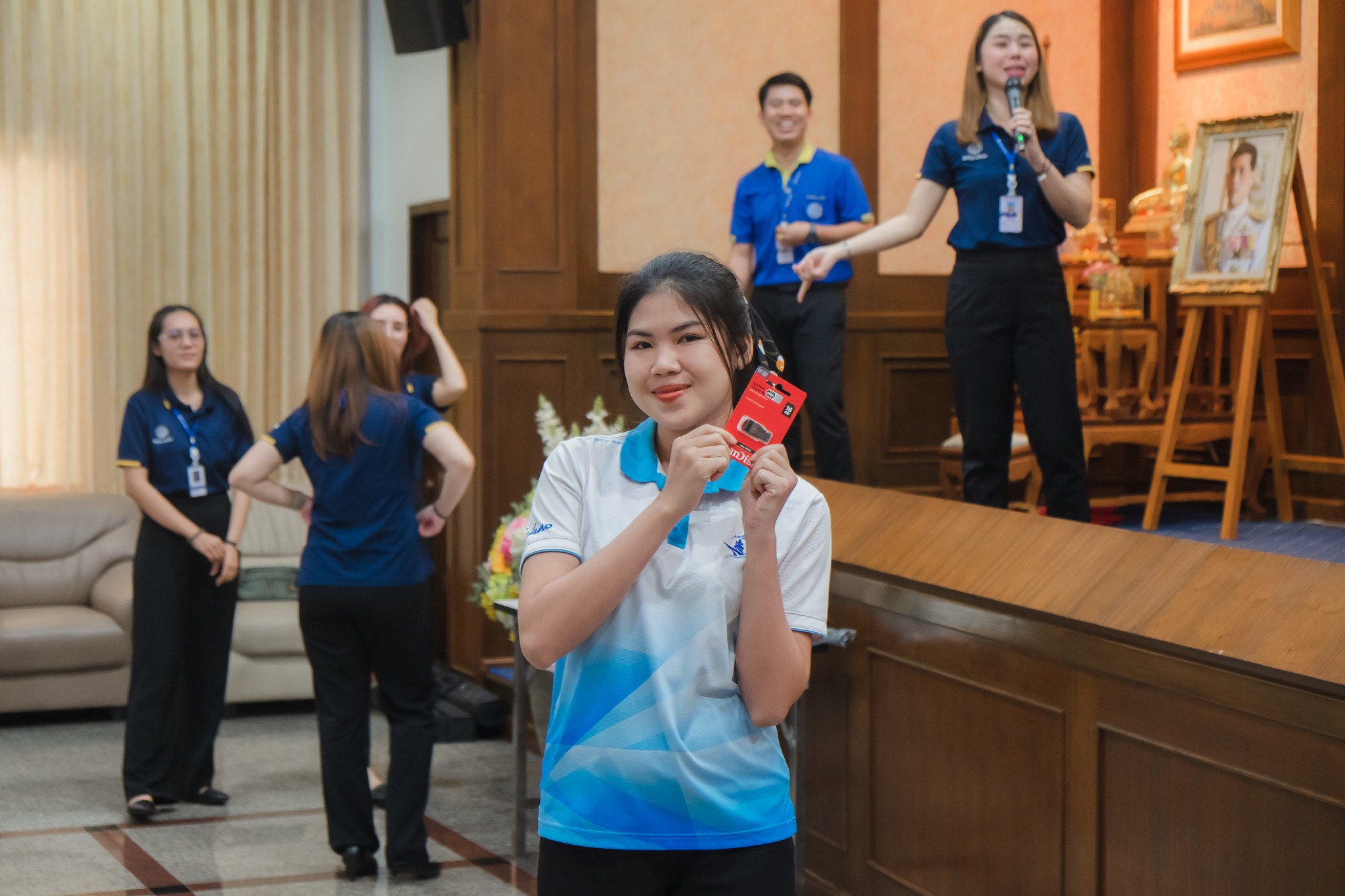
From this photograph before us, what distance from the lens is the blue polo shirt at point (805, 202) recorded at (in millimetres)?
5105

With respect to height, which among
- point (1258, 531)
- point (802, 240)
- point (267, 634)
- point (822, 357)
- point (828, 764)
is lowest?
point (267, 634)

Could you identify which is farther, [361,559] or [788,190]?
[788,190]

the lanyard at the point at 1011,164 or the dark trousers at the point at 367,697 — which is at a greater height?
the lanyard at the point at 1011,164

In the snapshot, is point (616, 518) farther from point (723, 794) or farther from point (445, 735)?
point (445, 735)

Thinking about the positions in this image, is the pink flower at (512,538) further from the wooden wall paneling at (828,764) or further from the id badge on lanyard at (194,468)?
the wooden wall paneling at (828,764)

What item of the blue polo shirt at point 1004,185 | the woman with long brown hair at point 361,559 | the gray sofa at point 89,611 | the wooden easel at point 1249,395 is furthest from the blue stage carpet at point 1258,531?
the gray sofa at point 89,611

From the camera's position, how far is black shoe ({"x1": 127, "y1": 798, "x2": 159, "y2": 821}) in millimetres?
4734

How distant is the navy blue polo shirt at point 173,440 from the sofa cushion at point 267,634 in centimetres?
178

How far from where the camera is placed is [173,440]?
469cm

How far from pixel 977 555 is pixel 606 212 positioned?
3529 millimetres

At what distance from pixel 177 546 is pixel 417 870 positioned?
4.55 feet

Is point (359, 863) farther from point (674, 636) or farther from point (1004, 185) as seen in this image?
point (674, 636)

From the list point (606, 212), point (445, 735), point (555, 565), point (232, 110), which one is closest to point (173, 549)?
point (445, 735)

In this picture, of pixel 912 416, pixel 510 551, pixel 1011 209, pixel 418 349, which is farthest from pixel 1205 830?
pixel 912 416
